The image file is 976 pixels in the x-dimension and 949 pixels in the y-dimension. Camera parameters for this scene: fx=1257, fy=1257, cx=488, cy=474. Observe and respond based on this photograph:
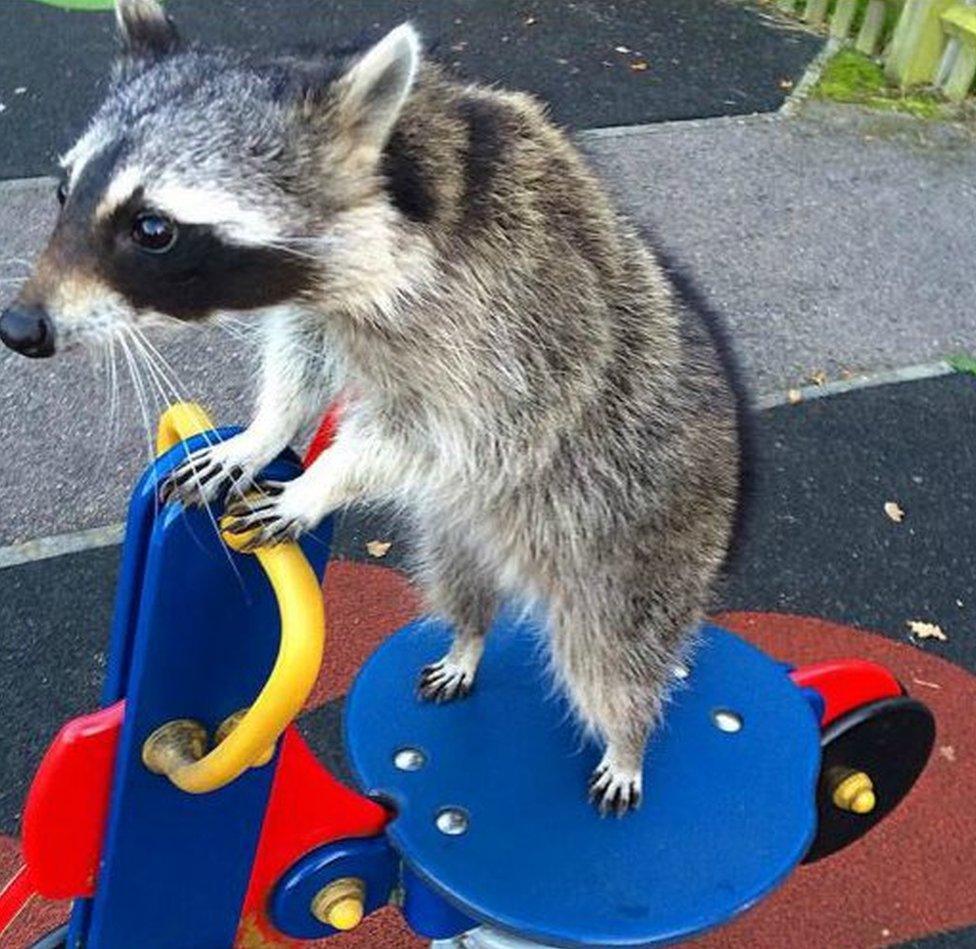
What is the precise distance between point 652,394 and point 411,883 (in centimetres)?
81

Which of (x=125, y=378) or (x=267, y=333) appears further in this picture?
(x=125, y=378)

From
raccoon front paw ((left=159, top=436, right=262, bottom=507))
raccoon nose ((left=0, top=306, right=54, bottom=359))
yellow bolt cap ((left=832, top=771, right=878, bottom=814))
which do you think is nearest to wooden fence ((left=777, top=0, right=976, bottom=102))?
yellow bolt cap ((left=832, top=771, right=878, bottom=814))

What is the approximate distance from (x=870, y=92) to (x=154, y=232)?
4.81 metres

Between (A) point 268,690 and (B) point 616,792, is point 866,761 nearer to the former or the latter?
(B) point 616,792

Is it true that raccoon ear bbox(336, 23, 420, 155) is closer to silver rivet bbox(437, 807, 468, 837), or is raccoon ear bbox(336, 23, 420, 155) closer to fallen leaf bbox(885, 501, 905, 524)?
silver rivet bbox(437, 807, 468, 837)

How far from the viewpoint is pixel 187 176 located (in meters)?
1.34

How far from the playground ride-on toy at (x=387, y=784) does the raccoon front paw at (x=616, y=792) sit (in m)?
0.02

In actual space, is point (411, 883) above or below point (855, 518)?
above

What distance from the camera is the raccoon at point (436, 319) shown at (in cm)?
135

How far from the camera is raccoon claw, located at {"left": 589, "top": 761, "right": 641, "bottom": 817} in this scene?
1.95 meters

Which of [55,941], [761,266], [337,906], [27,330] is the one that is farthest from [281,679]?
[761,266]

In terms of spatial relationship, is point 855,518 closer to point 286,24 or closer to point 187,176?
point 187,176

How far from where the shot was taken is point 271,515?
1.45 metres

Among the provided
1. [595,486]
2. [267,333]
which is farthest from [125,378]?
[595,486]
